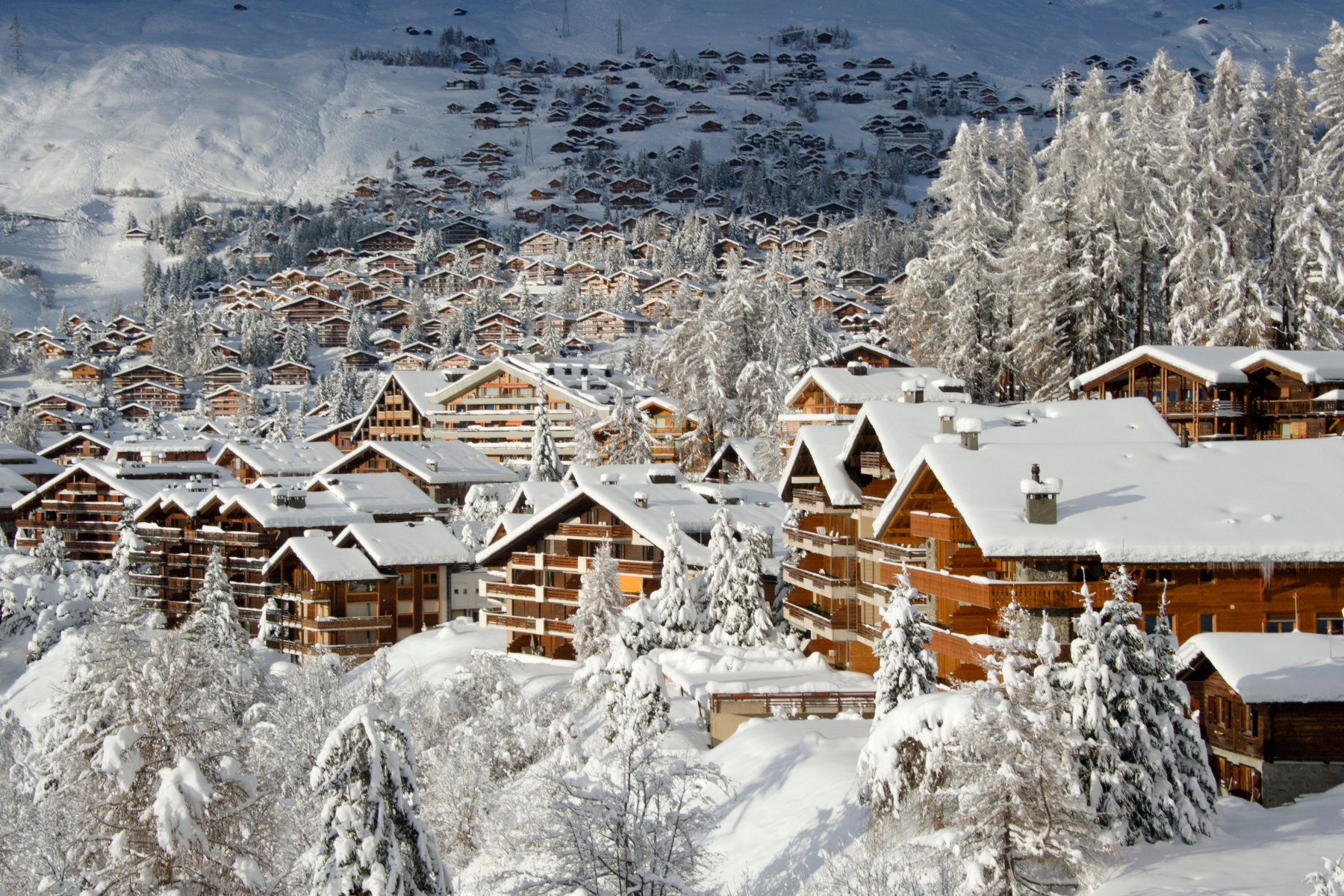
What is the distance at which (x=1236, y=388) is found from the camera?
48.1 m

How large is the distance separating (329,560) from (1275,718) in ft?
150

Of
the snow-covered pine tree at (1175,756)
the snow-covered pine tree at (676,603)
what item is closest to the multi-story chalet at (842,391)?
the snow-covered pine tree at (676,603)

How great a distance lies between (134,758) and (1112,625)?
16321 millimetres

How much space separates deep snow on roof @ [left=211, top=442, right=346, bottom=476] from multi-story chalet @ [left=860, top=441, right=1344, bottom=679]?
222ft

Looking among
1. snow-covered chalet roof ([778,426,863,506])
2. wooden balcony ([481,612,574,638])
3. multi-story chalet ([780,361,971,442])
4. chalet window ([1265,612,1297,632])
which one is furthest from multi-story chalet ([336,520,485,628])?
chalet window ([1265,612,1297,632])

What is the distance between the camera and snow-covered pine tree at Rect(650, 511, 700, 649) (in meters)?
42.6

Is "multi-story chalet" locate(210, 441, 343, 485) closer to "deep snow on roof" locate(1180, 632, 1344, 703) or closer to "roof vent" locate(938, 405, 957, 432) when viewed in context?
"roof vent" locate(938, 405, 957, 432)

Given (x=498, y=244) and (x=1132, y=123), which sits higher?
(x=498, y=244)

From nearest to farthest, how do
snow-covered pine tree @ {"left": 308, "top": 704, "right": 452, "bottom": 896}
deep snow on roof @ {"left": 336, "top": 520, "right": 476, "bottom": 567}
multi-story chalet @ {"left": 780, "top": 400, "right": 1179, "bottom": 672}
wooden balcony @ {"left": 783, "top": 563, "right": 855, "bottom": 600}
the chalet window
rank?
snow-covered pine tree @ {"left": 308, "top": 704, "right": 452, "bottom": 896}, the chalet window, multi-story chalet @ {"left": 780, "top": 400, "right": 1179, "bottom": 672}, wooden balcony @ {"left": 783, "top": 563, "right": 855, "bottom": 600}, deep snow on roof @ {"left": 336, "top": 520, "right": 476, "bottom": 567}

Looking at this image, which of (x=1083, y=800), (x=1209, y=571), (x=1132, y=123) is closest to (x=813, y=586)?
(x=1209, y=571)

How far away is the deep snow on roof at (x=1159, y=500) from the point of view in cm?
2758

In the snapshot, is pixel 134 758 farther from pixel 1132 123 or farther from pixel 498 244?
pixel 498 244

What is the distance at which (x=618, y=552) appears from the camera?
51344mm

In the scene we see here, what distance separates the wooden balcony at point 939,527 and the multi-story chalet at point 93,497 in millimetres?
64302
